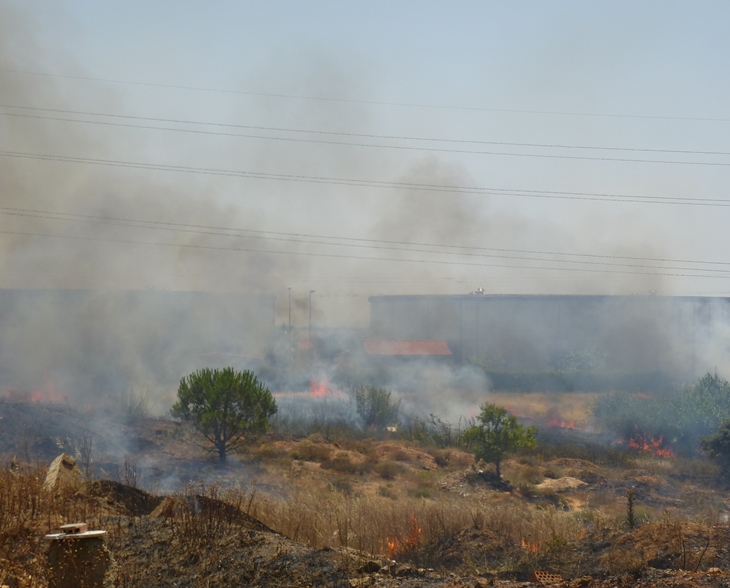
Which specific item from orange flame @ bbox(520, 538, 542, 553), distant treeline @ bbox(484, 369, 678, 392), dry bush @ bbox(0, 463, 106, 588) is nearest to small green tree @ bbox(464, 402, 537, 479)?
orange flame @ bbox(520, 538, 542, 553)

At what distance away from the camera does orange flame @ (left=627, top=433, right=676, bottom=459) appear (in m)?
25.2

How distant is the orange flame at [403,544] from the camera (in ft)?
29.2

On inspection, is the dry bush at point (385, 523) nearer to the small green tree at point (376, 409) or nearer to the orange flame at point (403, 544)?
the orange flame at point (403, 544)

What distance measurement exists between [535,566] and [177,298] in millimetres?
36964

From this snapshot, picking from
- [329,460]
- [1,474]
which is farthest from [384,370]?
[1,474]

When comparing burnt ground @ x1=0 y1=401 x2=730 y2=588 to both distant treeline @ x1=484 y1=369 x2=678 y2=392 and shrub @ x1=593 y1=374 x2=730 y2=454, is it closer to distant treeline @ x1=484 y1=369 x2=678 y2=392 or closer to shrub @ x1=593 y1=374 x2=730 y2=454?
shrub @ x1=593 y1=374 x2=730 y2=454

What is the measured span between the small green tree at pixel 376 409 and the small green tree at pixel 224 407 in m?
10.5

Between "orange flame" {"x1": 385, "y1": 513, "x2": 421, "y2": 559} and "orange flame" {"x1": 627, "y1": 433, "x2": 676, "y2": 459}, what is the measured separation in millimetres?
18265

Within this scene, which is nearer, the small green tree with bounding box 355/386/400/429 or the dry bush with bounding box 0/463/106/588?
the dry bush with bounding box 0/463/106/588

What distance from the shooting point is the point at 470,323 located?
51.6m

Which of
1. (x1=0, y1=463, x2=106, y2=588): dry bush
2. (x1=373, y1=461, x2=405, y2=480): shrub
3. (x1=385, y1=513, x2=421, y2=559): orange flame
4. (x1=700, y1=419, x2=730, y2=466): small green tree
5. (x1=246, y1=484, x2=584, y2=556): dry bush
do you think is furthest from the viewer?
(x1=700, y1=419, x2=730, y2=466): small green tree

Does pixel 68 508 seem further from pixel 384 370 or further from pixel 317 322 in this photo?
pixel 317 322

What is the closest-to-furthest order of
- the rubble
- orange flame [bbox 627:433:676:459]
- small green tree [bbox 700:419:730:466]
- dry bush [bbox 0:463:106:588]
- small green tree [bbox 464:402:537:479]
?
1. dry bush [bbox 0:463:106:588]
2. the rubble
3. small green tree [bbox 464:402:537:479]
4. small green tree [bbox 700:419:730:466]
5. orange flame [bbox 627:433:676:459]

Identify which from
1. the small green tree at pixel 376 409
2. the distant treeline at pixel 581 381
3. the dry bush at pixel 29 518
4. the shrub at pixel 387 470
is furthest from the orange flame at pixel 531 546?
the distant treeline at pixel 581 381
